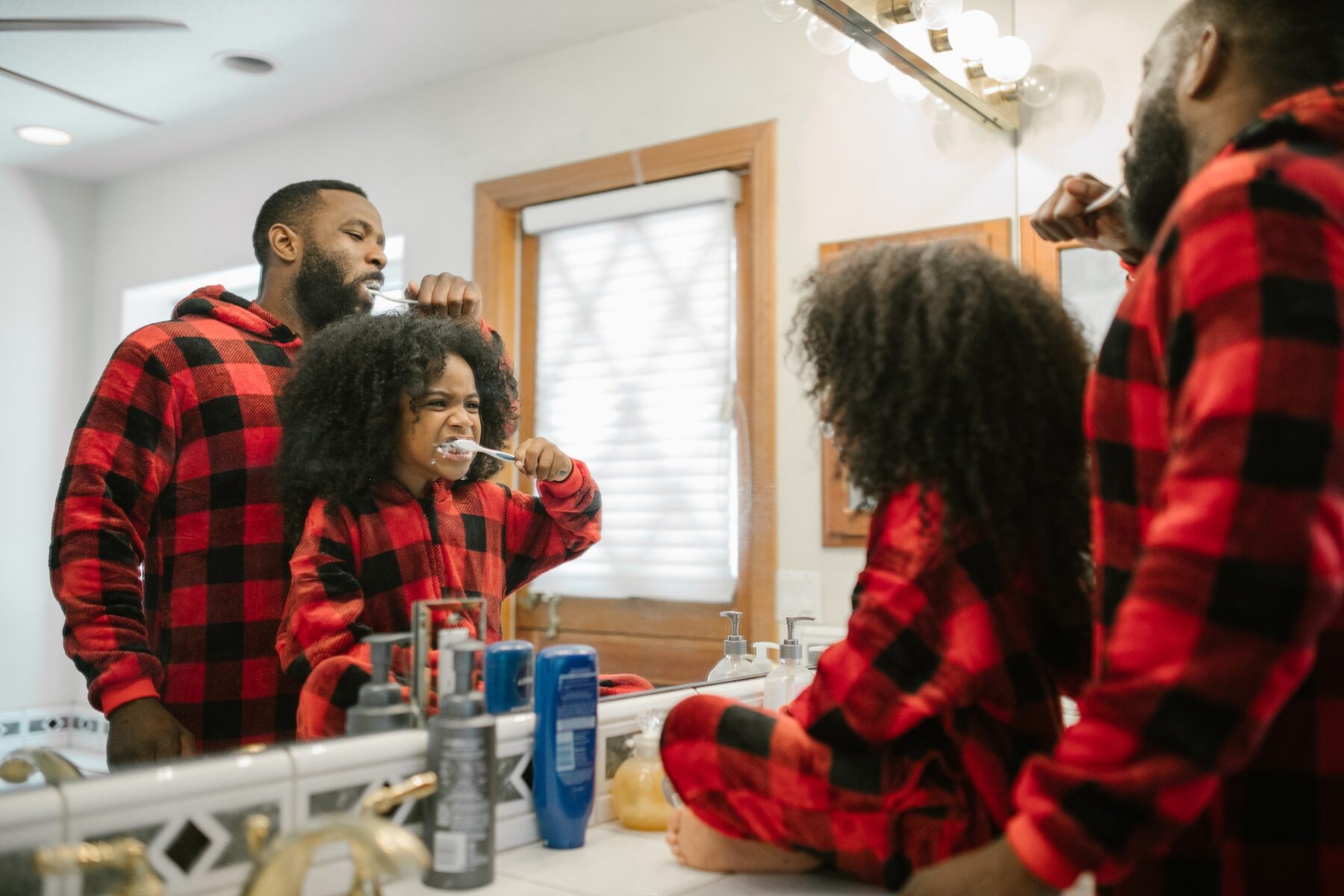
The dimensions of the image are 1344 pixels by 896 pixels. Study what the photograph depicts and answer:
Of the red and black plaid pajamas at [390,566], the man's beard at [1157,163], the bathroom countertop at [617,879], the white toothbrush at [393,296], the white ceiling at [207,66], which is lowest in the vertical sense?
the bathroom countertop at [617,879]

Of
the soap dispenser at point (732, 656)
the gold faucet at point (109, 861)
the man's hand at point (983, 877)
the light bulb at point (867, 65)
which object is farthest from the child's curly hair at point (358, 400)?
the light bulb at point (867, 65)

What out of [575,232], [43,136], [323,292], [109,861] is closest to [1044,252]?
[575,232]

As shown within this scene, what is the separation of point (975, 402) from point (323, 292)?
2.30 ft

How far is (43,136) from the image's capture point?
0.96 metres

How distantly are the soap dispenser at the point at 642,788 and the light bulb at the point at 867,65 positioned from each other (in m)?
1.12

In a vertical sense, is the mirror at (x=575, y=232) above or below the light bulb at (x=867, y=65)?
below

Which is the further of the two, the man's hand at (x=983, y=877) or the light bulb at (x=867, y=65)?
the light bulb at (x=867, y=65)

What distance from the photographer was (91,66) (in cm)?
97

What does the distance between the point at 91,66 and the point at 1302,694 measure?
46.3 inches

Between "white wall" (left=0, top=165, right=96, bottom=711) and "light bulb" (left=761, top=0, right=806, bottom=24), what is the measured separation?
1.09 metres

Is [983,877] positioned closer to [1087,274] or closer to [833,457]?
[833,457]

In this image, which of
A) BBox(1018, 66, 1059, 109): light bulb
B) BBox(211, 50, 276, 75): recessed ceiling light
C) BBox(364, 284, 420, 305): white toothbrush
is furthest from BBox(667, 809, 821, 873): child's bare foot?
BBox(1018, 66, 1059, 109): light bulb

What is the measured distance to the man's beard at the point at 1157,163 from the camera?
93 cm

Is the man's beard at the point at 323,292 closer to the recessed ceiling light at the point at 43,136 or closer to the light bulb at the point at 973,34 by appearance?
the recessed ceiling light at the point at 43,136
